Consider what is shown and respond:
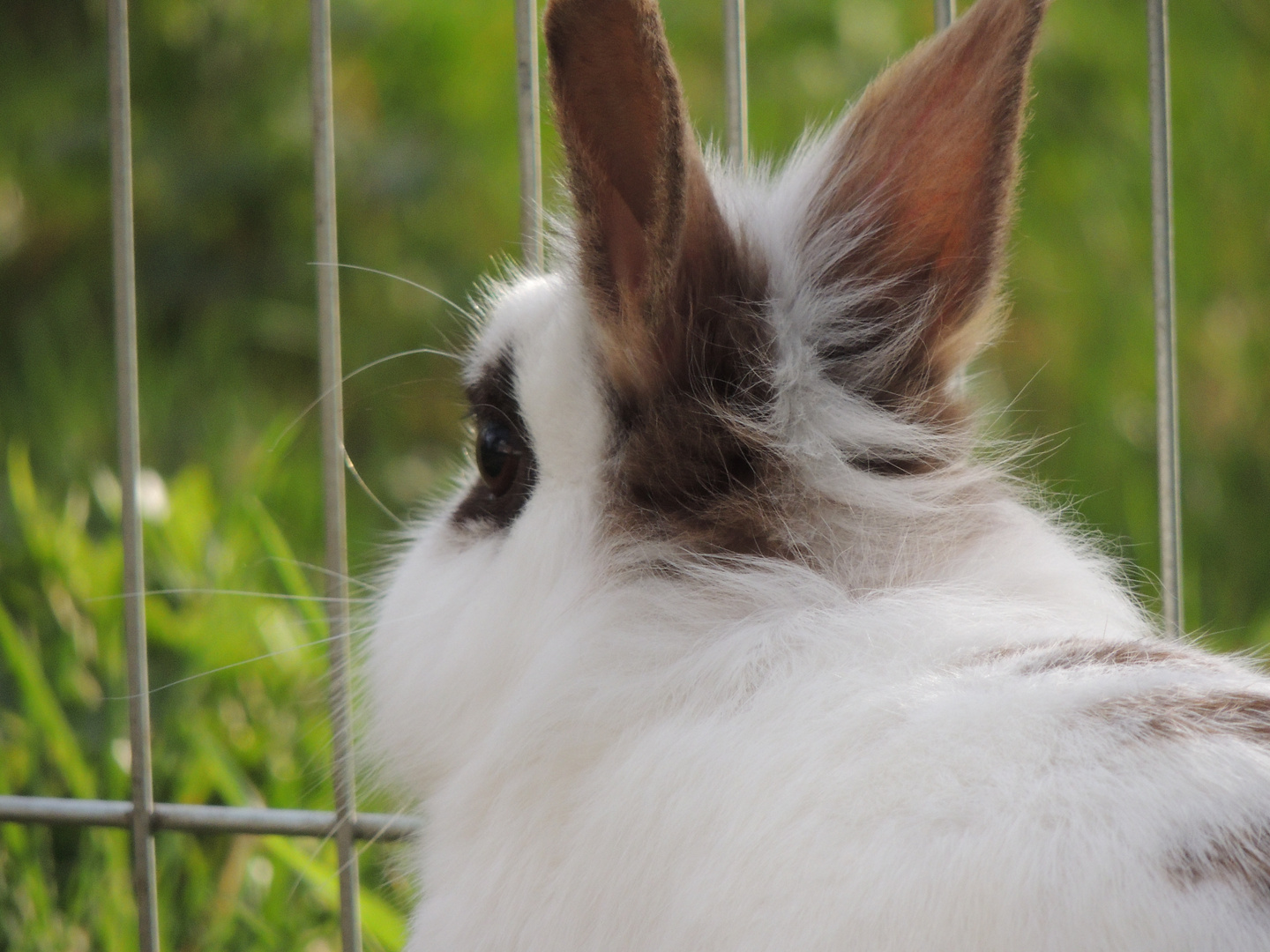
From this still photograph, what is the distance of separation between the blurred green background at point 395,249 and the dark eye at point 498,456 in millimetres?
1255

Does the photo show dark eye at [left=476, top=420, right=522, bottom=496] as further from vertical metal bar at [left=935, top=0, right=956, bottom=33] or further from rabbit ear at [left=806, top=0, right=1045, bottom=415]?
vertical metal bar at [left=935, top=0, right=956, bottom=33]

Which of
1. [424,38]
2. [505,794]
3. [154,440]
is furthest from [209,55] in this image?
[505,794]

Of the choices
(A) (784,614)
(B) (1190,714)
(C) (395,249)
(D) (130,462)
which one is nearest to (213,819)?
(D) (130,462)

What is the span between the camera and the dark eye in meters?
1.05

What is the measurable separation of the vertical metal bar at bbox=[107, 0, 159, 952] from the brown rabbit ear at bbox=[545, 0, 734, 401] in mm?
659

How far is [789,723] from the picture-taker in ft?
2.48

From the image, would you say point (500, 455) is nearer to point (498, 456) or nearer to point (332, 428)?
point (498, 456)

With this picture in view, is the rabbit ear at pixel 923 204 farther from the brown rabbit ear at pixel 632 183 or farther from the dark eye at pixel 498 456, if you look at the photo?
the dark eye at pixel 498 456

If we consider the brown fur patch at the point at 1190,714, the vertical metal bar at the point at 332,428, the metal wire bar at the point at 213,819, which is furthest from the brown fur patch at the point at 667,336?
the metal wire bar at the point at 213,819

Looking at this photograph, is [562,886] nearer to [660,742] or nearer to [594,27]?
[660,742]

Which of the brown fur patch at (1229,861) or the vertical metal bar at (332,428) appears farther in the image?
the vertical metal bar at (332,428)

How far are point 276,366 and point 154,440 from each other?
2.57 ft

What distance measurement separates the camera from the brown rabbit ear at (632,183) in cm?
86

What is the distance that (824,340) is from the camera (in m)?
0.97
